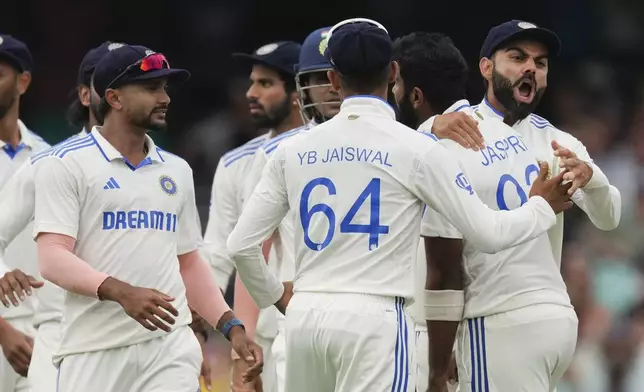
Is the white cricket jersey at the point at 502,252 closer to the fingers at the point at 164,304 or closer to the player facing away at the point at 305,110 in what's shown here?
the fingers at the point at 164,304

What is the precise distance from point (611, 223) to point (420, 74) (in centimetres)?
110

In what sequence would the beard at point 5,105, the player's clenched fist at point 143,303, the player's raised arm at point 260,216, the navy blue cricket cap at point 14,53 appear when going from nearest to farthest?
the player's raised arm at point 260,216 < the player's clenched fist at point 143,303 < the beard at point 5,105 < the navy blue cricket cap at point 14,53

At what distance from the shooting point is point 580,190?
20.6 feet

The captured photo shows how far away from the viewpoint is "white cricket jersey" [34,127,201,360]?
20.2 feet

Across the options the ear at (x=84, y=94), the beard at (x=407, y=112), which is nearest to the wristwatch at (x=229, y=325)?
the beard at (x=407, y=112)

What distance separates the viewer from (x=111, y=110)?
21.2 feet

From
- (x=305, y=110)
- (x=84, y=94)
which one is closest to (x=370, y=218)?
(x=305, y=110)

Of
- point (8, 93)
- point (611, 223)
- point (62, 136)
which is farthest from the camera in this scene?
point (62, 136)

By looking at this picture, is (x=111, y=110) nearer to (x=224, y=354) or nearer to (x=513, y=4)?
(x=224, y=354)

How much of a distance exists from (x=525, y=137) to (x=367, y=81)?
106cm

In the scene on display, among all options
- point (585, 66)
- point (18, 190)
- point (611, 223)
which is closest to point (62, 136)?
point (585, 66)

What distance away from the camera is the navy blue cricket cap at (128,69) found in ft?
20.9

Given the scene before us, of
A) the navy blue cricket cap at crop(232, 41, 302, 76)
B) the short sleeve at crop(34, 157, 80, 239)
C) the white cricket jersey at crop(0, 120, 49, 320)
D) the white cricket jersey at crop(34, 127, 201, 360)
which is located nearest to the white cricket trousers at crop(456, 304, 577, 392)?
the white cricket jersey at crop(34, 127, 201, 360)

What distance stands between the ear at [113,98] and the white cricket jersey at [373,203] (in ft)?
3.73
